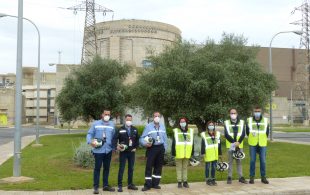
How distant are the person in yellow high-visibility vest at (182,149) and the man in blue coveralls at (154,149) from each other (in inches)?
13.0

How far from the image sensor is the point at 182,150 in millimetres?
10773

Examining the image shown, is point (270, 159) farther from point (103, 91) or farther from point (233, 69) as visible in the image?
point (103, 91)

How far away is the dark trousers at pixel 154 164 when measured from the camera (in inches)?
418

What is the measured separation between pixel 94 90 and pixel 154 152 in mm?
24156

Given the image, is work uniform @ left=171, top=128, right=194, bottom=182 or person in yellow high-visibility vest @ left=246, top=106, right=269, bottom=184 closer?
work uniform @ left=171, top=128, right=194, bottom=182

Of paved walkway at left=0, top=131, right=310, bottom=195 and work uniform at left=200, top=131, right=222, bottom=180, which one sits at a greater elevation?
work uniform at left=200, top=131, right=222, bottom=180

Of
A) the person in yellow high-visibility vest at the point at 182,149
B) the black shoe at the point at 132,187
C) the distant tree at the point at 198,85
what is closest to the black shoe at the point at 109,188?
the black shoe at the point at 132,187

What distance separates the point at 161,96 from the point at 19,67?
31.8 feet

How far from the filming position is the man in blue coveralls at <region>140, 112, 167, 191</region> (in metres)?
10.6

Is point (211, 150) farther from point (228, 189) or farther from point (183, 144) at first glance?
point (228, 189)

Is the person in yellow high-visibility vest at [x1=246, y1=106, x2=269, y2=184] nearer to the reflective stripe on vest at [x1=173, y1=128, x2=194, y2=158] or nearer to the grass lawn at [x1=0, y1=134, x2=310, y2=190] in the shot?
the grass lawn at [x1=0, y1=134, x2=310, y2=190]

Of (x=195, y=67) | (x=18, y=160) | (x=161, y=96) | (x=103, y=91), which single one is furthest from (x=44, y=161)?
(x=103, y=91)

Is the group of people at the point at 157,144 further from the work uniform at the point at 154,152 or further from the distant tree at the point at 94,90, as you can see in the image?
the distant tree at the point at 94,90

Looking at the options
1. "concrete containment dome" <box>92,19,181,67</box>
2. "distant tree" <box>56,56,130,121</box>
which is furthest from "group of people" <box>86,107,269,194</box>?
"concrete containment dome" <box>92,19,181,67</box>
